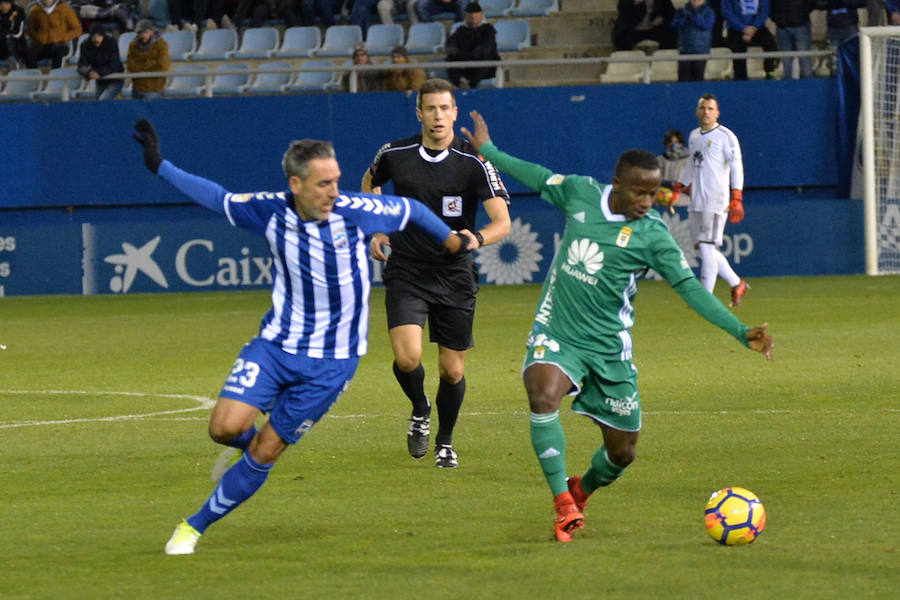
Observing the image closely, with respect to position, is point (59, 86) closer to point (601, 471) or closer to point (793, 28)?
point (793, 28)

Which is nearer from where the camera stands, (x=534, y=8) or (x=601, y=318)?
(x=601, y=318)

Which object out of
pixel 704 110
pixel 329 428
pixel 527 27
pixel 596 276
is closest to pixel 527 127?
pixel 527 27

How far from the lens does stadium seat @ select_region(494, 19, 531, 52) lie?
25547 mm

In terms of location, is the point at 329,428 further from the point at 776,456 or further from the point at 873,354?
the point at 873,354

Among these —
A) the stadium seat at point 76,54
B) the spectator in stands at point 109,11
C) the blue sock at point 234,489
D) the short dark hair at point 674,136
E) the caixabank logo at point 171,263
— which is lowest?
the caixabank logo at point 171,263

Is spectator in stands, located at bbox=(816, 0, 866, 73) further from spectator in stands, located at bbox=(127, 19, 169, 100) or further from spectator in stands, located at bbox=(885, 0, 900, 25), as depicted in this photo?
spectator in stands, located at bbox=(127, 19, 169, 100)

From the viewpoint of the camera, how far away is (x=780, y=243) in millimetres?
23812

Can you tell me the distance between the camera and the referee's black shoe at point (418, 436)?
8.89 meters

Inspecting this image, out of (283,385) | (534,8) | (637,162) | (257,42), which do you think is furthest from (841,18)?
(283,385)

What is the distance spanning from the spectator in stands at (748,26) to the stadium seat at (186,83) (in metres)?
8.92

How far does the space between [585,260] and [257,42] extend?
2102cm

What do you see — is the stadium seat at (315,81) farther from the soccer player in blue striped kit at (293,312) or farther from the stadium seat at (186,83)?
the soccer player in blue striped kit at (293,312)

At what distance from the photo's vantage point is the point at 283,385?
21.1 feet

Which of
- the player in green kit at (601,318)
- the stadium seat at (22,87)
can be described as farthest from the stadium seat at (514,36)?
the player in green kit at (601,318)
